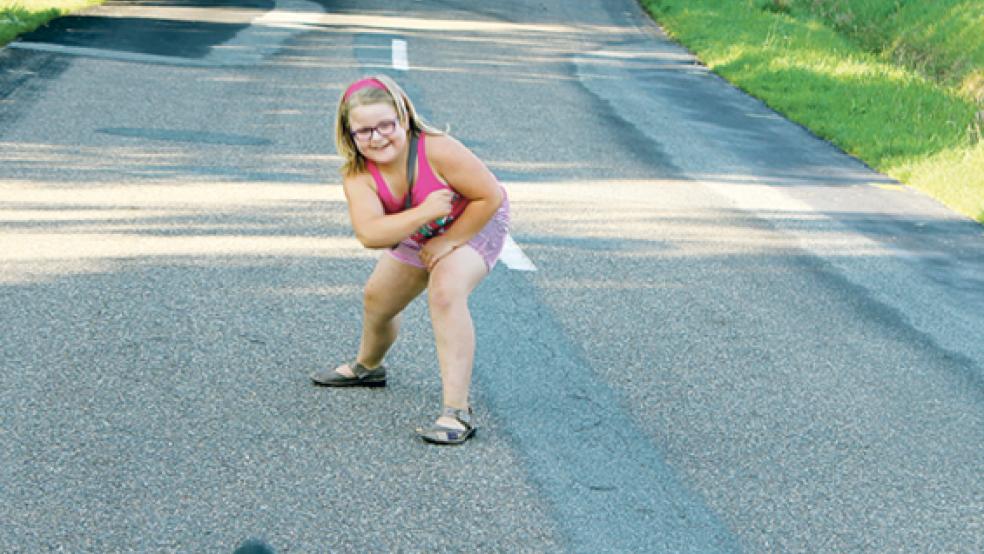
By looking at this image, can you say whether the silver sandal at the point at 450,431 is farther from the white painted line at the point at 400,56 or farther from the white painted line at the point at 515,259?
the white painted line at the point at 400,56

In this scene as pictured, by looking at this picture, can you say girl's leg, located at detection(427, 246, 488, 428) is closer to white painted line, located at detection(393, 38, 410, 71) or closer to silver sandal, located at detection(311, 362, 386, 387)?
silver sandal, located at detection(311, 362, 386, 387)

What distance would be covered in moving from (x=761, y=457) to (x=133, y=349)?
266cm

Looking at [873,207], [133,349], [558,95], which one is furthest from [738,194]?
[133,349]

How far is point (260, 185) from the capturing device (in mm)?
9266

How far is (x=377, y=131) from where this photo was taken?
473 centimetres

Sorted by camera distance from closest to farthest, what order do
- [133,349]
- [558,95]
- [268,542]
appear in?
[268,542] < [133,349] < [558,95]

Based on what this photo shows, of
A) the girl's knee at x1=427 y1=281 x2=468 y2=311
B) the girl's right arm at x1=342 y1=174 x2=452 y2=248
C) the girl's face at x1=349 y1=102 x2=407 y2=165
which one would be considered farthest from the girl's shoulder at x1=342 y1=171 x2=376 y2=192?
the girl's knee at x1=427 y1=281 x2=468 y2=311

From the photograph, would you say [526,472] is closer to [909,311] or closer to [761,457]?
[761,457]

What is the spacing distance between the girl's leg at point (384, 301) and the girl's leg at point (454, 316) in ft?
0.58

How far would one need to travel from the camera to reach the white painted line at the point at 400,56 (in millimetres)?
15594

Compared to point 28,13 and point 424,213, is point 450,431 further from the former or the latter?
point 28,13

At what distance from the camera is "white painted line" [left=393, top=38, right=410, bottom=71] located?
1559 centimetres

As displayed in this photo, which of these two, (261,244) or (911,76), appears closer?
(261,244)

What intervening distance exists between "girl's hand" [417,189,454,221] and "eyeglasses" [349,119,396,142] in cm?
28
